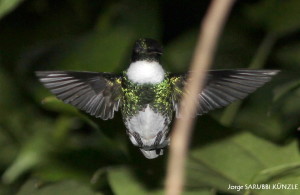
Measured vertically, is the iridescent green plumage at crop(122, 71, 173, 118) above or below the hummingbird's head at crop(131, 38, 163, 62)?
below

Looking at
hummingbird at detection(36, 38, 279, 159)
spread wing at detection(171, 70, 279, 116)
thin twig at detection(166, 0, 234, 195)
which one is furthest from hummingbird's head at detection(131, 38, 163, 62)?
thin twig at detection(166, 0, 234, 195)

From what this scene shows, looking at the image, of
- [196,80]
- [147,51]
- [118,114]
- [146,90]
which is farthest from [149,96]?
[196,80]

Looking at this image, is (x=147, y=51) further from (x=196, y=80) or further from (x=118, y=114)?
(x=196, y=80)


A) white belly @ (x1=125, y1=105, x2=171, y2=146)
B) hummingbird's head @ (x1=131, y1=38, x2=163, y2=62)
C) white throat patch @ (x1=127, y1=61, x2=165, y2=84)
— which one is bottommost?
white belly @ (x1=125, y1=105, x2=171, y2=146)

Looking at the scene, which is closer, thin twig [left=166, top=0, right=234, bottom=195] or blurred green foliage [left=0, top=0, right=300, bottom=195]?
thin twig [left=166, top=0, right=234, bottom=195]

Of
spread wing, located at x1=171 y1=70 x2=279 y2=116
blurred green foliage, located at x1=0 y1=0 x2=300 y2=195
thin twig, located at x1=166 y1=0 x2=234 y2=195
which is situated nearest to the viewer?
thin twig, located at x1=166 y1=0 x2=234 y2=195

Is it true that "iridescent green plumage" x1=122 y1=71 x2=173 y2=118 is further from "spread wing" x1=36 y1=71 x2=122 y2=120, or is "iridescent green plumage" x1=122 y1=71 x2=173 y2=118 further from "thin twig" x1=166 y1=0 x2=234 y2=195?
"thin twig" x1=166 y1=0 x2=234 y2=195

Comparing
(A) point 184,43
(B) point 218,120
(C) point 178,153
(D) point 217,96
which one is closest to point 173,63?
(A) point 184,43
